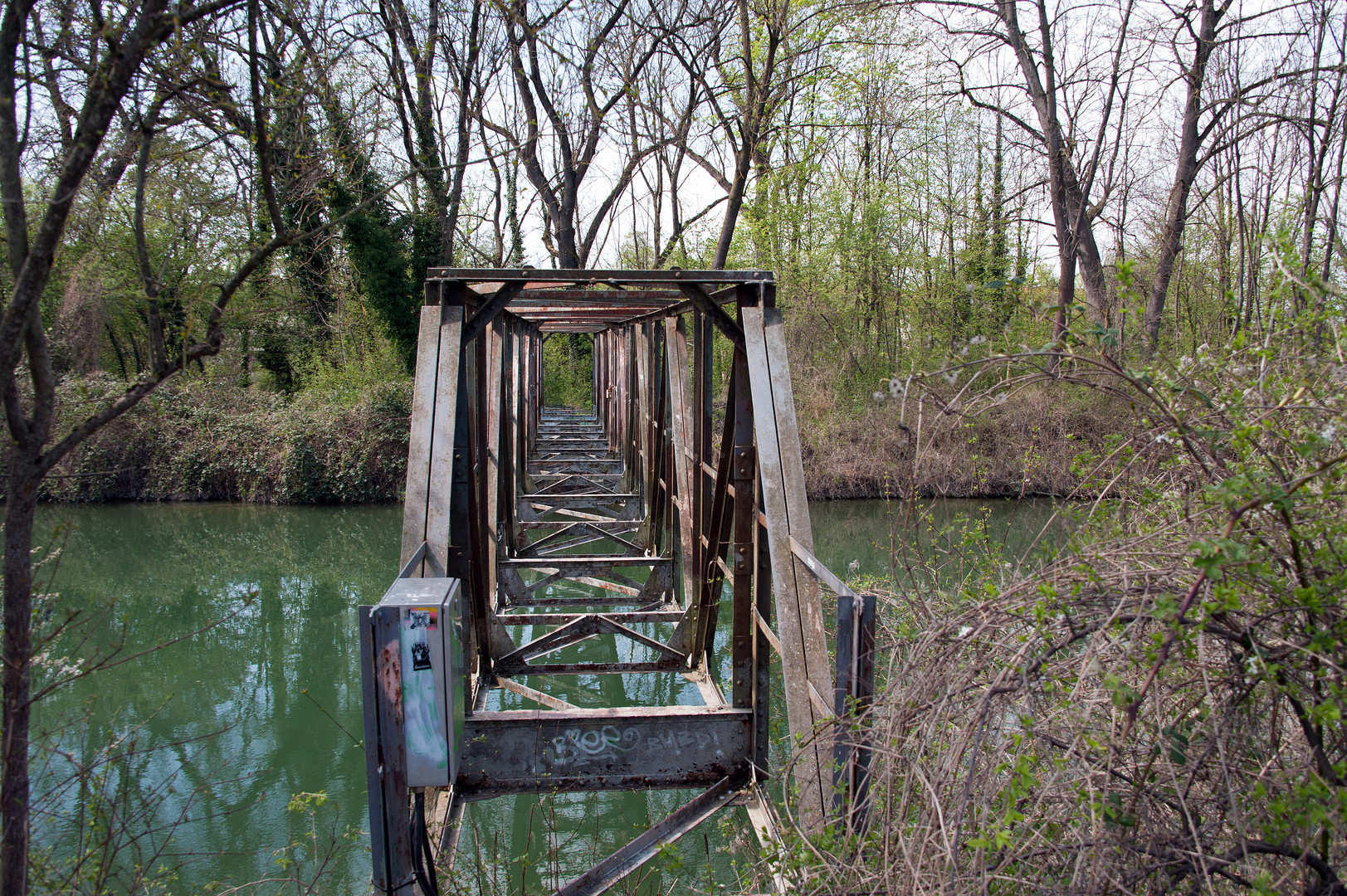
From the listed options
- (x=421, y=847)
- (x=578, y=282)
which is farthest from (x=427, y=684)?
(x=578, y=282)

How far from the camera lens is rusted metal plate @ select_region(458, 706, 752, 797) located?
14.1 feet

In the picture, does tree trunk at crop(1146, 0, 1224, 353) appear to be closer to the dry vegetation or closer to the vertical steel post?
the dry vegetation

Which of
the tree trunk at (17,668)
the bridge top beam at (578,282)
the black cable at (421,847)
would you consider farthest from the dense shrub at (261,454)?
the black cable at (421,847)

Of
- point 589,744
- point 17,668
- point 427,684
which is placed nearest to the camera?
point 427,684

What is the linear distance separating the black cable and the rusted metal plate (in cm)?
109

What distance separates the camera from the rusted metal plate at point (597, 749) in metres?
4.31

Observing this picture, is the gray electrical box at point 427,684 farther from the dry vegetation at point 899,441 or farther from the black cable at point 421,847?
the dry vegetation at point 899,441

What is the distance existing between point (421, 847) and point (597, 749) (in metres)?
1.41

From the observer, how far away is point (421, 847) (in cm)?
308

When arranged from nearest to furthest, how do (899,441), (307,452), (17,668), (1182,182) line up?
1. (17,668)
2. (1182,182)
3. (899,441)
4. (307,452)

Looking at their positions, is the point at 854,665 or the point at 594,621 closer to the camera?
the point at 854,665

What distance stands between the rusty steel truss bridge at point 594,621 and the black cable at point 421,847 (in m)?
0.01

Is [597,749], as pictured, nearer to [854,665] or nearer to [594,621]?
[594,621]

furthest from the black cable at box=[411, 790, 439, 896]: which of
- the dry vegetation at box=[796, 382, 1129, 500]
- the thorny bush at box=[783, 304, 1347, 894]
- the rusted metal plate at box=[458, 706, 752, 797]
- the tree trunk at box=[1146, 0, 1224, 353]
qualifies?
the tree trunk at box=[1146, 0, 1224, 353]
